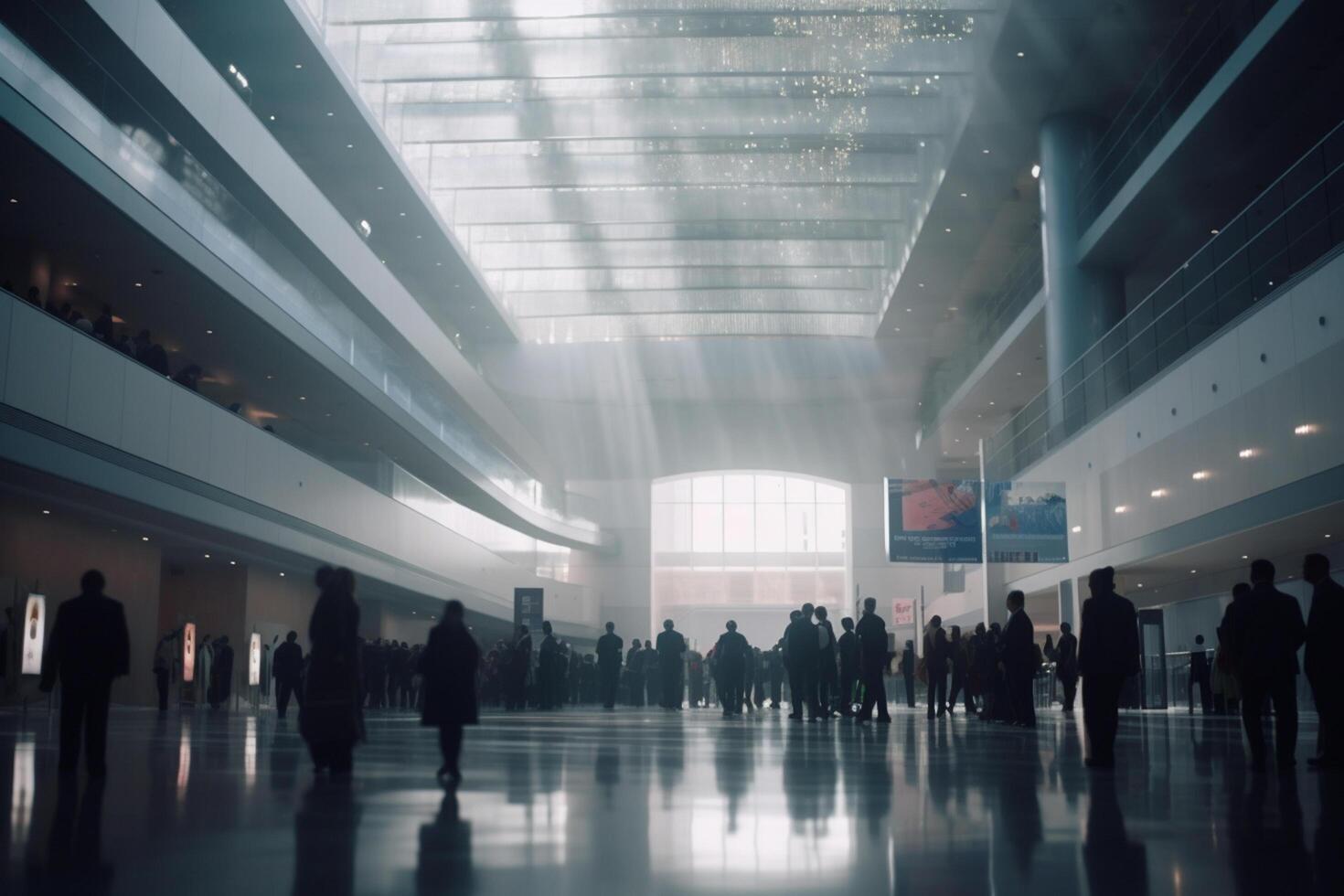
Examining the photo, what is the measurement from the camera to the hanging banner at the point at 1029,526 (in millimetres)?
28141

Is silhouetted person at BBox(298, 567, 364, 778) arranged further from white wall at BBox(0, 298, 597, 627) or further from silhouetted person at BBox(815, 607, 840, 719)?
silhouetted person at BBox(815, 607, 840, 719)

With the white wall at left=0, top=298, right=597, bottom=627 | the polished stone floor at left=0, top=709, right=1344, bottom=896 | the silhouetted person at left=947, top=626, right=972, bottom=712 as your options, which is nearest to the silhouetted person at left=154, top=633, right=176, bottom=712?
the white wall at left=0, top=298, right=597, bottom=627

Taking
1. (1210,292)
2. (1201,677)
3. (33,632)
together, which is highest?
(1210,292)

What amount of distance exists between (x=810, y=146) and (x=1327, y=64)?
16613mm

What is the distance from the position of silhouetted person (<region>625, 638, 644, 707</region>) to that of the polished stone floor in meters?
25.4

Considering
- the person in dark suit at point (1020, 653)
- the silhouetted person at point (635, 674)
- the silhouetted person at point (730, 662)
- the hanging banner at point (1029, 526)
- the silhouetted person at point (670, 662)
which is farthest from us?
the silhouetted person at point (635, 674)

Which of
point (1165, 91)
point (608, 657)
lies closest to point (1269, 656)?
point (1165, 91)

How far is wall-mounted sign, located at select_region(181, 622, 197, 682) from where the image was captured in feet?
91.2

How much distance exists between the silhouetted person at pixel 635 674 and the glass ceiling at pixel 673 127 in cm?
1302

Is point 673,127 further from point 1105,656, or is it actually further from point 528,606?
point 1105,656

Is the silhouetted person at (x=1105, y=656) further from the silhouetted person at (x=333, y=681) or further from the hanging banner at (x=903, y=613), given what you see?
the hanging banner at (x=903, y=613)

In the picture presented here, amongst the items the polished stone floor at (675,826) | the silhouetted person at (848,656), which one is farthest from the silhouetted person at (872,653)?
the polished stone floor at (675,826)

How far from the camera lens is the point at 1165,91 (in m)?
25.2

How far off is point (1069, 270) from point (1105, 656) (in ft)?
71.8
